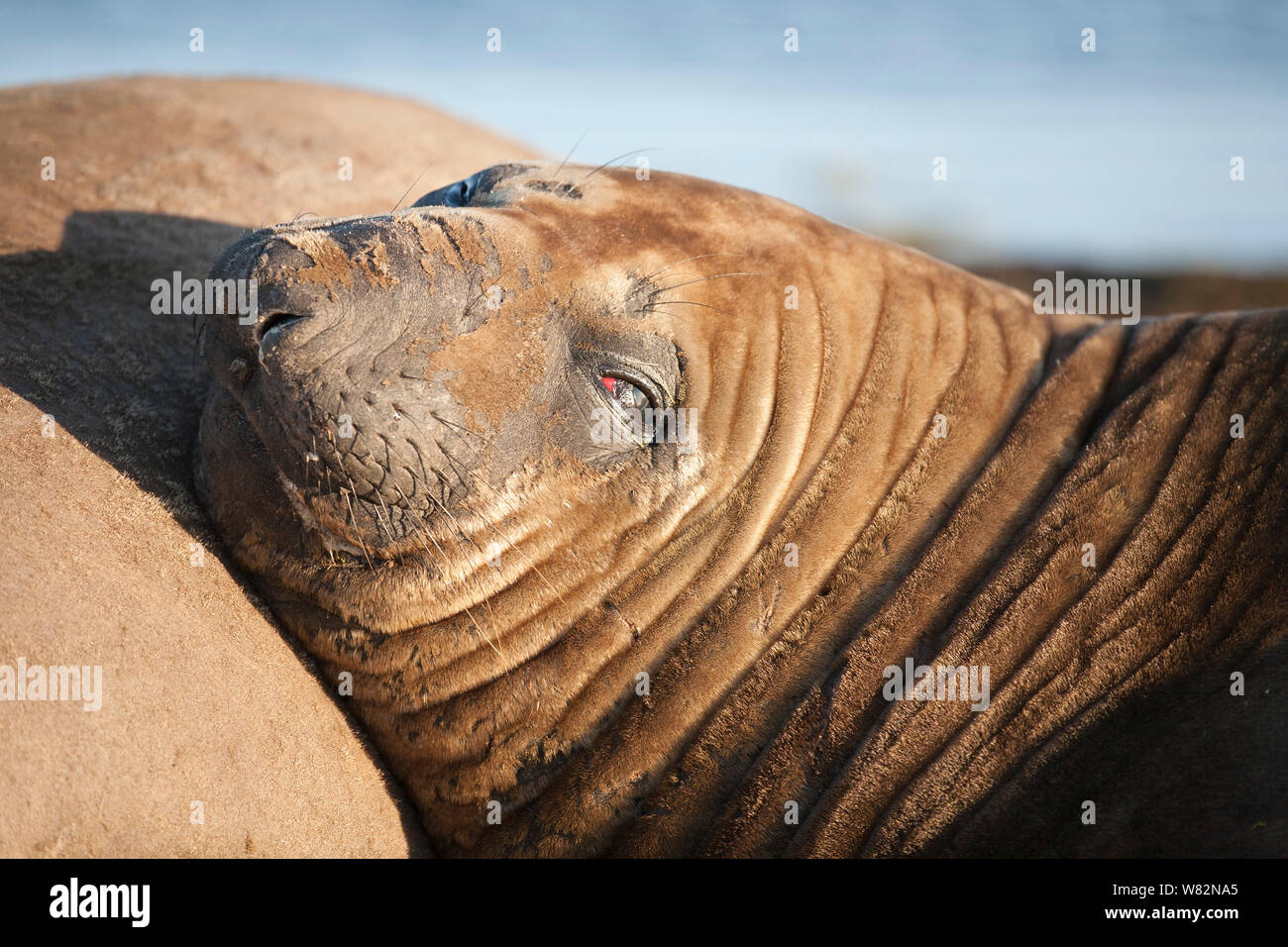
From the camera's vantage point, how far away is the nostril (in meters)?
2.86

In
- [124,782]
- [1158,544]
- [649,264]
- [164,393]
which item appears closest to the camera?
[124,782]

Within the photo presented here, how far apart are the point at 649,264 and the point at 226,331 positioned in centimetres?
125

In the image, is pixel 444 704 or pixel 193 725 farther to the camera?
pixel 444 704

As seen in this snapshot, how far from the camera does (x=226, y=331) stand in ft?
9.79

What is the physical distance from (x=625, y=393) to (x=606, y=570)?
53 cm

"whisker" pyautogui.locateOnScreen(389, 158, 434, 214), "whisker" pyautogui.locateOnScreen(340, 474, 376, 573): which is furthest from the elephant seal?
"whisker" pyautogui.locateOnScreen(389, 158, 434, 214)

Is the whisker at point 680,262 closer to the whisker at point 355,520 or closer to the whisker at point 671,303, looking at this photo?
the whisker at point 671,303

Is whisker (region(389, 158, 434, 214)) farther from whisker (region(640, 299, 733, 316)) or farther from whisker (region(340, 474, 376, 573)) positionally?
whisker (region(340, 474, 376, 573))

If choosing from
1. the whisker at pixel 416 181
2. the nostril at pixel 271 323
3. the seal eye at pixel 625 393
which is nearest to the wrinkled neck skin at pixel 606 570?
the seal eye at pixel 625 393

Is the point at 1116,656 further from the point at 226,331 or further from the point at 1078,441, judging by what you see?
the point at 226,331

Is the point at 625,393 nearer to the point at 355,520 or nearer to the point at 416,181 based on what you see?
the point at 355,520

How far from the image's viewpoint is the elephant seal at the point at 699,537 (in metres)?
2.88

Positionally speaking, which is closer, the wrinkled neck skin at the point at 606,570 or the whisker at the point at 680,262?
the wrinkled neck skin at the point at 606,570
